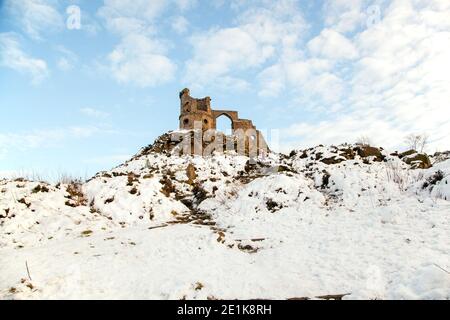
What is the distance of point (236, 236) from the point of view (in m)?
11.6

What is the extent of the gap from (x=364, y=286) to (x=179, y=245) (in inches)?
229

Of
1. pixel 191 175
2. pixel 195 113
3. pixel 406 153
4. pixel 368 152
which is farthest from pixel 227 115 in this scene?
pixel 406 153

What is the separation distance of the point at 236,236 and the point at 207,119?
100ft

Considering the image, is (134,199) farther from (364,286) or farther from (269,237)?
(364,286)

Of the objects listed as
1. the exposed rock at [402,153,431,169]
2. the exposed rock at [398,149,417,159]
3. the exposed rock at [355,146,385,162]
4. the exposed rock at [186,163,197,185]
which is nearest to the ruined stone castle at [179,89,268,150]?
the exposed rock at [186,163,197,185]

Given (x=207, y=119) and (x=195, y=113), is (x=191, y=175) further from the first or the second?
(x=207, y=119)

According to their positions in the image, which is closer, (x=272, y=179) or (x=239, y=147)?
(x=272, y=179)

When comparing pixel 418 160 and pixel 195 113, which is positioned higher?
pixel 195 113

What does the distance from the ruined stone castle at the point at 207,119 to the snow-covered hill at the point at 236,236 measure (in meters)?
20.8

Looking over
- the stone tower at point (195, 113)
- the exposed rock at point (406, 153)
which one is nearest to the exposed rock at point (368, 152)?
the exposed rock at point (406, 153)

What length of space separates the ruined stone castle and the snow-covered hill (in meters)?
20.8

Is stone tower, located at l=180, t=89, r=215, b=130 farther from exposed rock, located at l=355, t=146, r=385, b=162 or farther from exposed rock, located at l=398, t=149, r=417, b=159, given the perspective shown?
exposed rock, located at l=398, t=149, r=417, b=159
